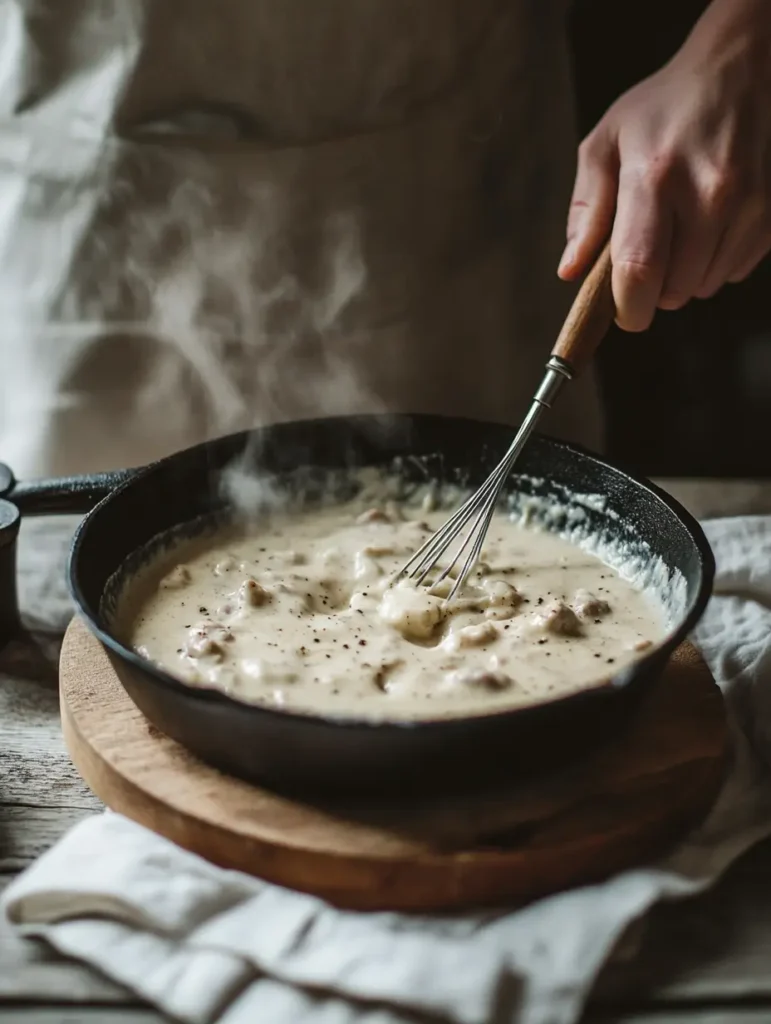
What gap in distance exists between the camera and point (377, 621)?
1.31m

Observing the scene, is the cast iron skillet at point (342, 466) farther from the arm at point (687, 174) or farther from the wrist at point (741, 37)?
the wrist at point (741, 37)

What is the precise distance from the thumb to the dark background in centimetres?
66

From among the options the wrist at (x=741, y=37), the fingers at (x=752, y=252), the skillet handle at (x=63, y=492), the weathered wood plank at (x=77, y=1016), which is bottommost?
the weathered wood plank at (x=77, y=1016)

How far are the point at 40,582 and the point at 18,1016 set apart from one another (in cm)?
73

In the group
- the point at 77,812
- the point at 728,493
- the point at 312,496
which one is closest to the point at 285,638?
the point at 77,812

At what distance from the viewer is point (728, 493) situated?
180 centimetres

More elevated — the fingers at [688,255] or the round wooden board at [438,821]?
the fingers at [688,255]

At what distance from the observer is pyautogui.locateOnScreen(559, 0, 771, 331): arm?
4.44 feet

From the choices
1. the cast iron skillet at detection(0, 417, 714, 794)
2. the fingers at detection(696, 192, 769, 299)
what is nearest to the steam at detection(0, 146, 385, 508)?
the cast iron skillet at detection(0, 417, 714, 794)

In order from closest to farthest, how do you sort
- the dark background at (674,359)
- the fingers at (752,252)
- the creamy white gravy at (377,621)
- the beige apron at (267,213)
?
the creamy white gravy at (377,621) < the fingers at (752,252) < the beige apron at (267,213) < the dark background at (674,359)

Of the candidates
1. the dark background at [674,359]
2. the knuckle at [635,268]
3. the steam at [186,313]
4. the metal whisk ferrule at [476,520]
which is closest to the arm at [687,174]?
the knuckle at [635,268]

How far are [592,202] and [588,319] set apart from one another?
168 mm

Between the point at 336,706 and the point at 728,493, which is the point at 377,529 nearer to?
the point at 336,706

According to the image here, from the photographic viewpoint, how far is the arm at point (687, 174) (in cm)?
135
